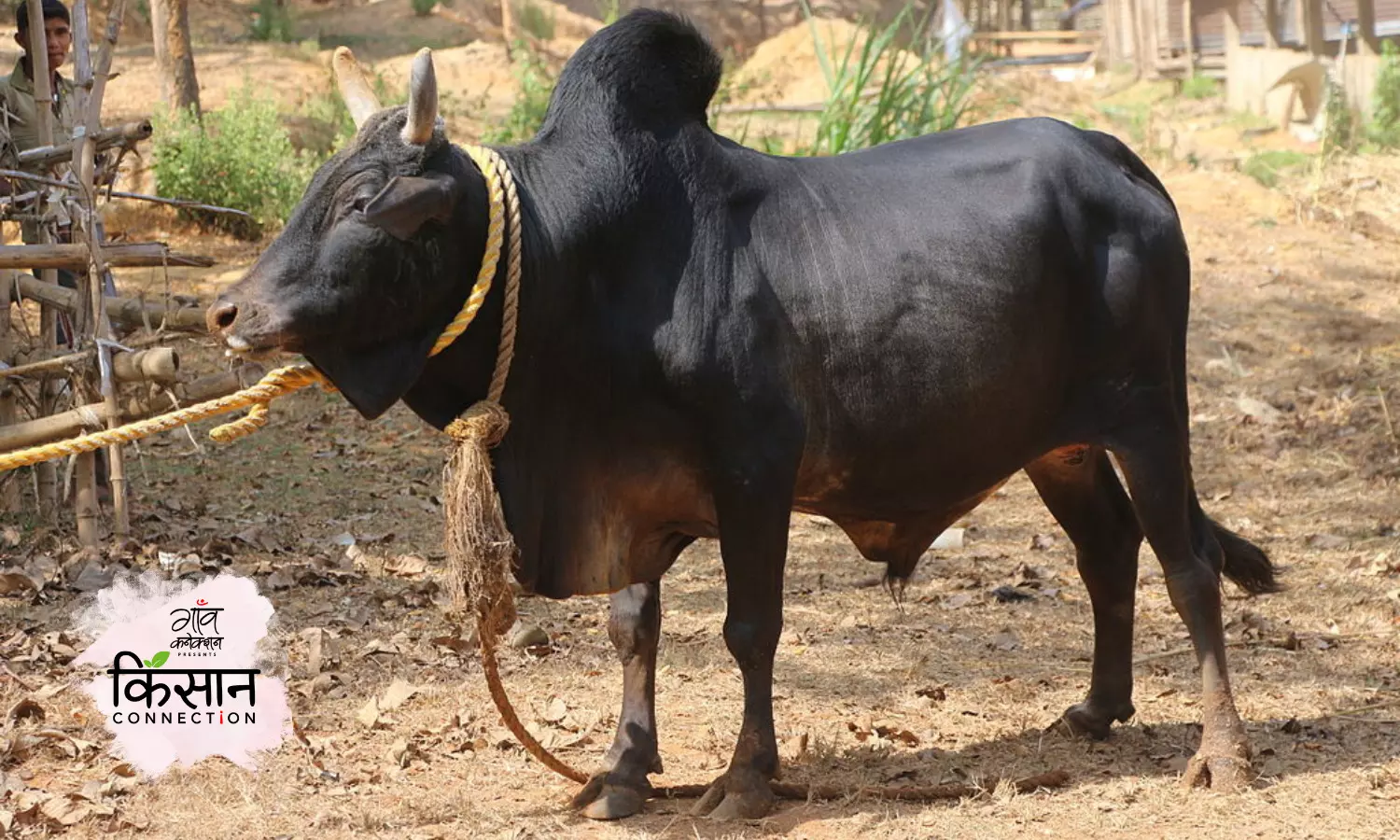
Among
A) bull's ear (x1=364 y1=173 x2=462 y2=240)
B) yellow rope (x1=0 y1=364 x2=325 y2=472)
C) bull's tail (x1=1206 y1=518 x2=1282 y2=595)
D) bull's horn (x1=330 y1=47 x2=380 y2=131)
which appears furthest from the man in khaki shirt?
bull's tail (x1=1206 y1=518 x2=1282 y2=595)

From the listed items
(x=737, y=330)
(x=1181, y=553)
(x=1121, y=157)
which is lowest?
(x=1181, y=553)

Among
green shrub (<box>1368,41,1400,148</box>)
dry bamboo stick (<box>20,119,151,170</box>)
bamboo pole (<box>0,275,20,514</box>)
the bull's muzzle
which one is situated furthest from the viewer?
green shrub (<box>1368,41,1400,148</box>)

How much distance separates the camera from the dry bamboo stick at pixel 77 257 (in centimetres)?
615

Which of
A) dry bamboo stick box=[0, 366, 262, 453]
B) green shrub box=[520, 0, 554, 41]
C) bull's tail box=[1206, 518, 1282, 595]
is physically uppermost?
green shrub box=[520, 0, 554, 41]

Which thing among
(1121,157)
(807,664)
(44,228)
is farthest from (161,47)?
(1121,157)

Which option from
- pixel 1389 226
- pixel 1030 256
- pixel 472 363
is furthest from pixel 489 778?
pixel 1389 226

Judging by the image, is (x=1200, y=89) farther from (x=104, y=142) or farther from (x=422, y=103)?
(x=422, y=103)

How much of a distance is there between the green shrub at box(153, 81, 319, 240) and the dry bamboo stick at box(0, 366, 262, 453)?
6.75 metres

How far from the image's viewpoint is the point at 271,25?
64.6ft

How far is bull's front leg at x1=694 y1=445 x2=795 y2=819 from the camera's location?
163 inches

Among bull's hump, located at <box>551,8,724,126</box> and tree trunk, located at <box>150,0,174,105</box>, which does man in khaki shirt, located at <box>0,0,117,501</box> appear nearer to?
bull's hump, located at <box>551,8,724,126</box>

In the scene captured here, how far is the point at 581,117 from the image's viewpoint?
14.2ft

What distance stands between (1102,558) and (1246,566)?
20.4 inches

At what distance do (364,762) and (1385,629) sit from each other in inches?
149
